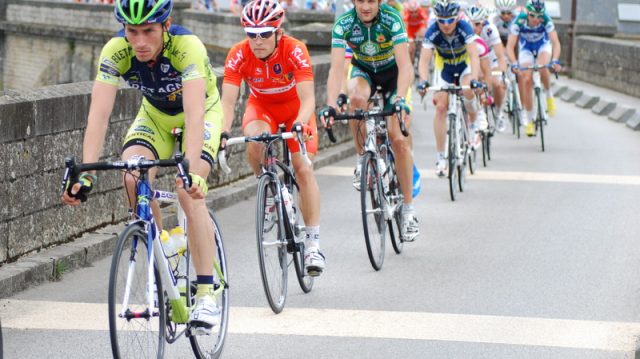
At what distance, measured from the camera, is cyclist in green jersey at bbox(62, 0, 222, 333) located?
6352mm

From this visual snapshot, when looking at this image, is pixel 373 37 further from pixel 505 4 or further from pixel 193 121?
pixel 505 4

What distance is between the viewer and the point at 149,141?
6953mm

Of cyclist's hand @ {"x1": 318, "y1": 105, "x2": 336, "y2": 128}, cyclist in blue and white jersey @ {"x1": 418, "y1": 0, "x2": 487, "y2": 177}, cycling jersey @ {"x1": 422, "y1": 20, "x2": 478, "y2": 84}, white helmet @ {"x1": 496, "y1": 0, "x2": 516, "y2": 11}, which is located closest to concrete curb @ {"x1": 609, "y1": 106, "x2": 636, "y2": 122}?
white helmet @ {"x1": 496, "y1": 0, "x2": 516, "y2": 11}

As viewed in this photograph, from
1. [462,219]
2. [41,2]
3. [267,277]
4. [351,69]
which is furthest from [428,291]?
[41,2]

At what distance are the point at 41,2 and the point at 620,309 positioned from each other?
41.7 metres

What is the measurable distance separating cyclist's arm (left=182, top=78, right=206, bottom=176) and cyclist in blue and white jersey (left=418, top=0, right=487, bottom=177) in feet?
21.9

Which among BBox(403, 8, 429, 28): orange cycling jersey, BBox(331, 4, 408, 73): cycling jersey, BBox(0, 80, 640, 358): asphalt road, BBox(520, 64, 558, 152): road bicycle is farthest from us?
BBox(403, 8, 429, 28): orange cycling jersey

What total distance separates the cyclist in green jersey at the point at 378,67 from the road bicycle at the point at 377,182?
0.25 ft

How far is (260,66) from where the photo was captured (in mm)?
8914

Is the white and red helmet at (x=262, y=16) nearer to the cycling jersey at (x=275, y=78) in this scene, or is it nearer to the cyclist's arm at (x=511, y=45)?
the cycling jersey at (x=275, y=78)

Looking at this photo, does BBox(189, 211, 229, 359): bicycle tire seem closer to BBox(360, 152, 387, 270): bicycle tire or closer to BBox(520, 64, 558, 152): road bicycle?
BBox(360, 152, 387, 270): bicycle tire

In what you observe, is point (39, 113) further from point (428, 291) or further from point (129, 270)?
point (129, 270)

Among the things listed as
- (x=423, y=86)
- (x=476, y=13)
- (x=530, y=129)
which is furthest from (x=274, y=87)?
(x=530, y=129)

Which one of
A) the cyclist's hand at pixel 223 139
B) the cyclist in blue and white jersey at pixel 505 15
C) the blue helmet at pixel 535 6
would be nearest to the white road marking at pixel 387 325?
the cyclist's hand at pixel 223 139
